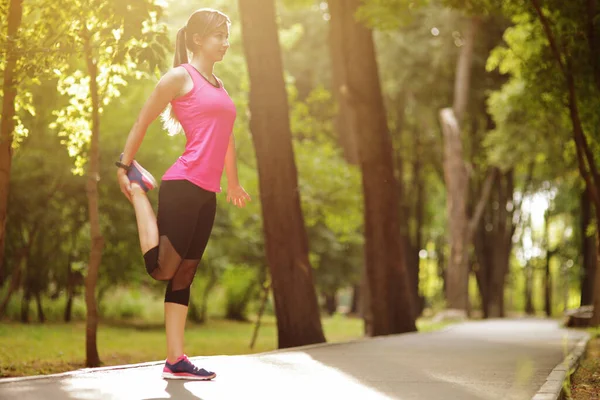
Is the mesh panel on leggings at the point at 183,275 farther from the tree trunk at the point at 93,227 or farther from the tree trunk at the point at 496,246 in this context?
the tree trunk at the point at 496,246

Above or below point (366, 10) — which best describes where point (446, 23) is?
above

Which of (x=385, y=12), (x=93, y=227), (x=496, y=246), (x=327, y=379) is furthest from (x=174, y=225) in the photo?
(x=496, y=246)

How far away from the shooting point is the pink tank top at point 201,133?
261 inches

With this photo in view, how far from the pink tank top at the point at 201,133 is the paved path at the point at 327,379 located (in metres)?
1.37

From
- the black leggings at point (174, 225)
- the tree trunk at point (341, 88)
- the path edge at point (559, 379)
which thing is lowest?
the path edge at point (559, 379)

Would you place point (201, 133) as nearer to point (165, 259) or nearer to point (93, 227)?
point (165, 259)

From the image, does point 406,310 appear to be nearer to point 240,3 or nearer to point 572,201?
point 240,3

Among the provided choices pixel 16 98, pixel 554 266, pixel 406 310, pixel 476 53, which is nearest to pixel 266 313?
pixel 476 53

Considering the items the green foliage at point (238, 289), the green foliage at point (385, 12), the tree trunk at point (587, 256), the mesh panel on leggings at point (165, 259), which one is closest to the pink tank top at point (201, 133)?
the mesh panel on leggings at point (165, 259)

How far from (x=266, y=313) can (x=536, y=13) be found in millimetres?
28765

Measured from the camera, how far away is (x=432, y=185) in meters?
48.9

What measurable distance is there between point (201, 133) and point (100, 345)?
13593 millimetres

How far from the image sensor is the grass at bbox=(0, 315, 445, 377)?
45.9 ft

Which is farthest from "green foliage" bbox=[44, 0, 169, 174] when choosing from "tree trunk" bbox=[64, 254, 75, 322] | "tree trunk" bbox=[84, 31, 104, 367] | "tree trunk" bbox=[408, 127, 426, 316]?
"tree trunk" bbox=[408, 127, 426, 316]
